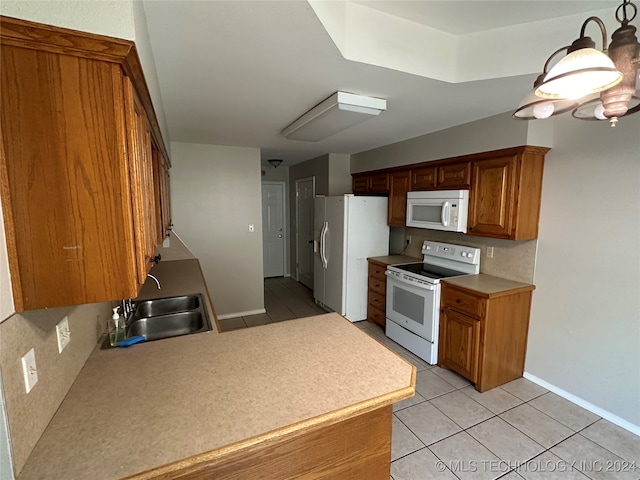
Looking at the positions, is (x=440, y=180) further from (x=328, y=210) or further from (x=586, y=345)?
(x=586, y=345)

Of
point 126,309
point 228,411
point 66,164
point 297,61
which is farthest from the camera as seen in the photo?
point 126,309

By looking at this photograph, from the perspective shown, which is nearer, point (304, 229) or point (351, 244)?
point (351, 244)

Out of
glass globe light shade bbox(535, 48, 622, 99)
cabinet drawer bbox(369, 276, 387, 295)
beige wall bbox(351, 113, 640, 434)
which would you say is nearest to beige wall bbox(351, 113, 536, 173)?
beige wall bbox(351, 113, 640, 434)

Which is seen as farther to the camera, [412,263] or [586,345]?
[412,263]

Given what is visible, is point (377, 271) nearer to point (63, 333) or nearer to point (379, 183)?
point (379, 183)

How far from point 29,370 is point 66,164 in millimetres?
→ 581

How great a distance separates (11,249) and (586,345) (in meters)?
3.33

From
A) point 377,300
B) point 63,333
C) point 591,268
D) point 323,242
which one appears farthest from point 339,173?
point 63,333

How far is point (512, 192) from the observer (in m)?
2.48

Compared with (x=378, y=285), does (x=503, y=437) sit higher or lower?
lower

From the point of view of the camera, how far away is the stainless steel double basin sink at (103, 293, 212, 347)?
1.85 m

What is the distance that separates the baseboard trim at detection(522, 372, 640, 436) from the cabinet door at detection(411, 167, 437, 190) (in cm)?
201

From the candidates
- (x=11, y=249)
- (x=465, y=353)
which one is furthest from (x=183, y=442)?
(x=465, y=353)

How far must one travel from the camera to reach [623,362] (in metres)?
2.13
